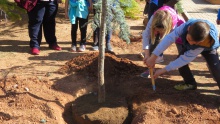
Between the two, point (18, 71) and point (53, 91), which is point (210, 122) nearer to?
point (53, 91)

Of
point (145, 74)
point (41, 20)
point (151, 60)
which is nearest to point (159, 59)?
point (145, 74)

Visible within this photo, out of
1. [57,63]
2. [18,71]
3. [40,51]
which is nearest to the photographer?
[18,71]

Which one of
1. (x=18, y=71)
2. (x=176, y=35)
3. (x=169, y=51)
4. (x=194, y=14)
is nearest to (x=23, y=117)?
(x=18, y=71)

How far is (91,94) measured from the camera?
14.0 ft

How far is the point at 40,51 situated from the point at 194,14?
5.36m

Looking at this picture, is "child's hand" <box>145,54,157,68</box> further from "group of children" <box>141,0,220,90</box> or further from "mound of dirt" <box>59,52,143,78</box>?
"mound of dirt" <box>59,52,143,78</box>

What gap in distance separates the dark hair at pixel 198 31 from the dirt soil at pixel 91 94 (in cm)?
97

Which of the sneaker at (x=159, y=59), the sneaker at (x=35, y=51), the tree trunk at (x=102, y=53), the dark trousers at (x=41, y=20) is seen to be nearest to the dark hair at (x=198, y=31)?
the tree trunk at (x=102, y=53)

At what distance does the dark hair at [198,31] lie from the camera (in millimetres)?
3256

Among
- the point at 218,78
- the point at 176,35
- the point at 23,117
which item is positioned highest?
the point at 176,35

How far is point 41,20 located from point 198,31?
322cm

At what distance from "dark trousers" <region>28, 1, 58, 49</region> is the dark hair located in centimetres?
303

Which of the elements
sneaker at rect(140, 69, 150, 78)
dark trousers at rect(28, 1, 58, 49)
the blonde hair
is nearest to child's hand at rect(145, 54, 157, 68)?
the blonde hair

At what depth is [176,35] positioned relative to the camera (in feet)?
11.9
